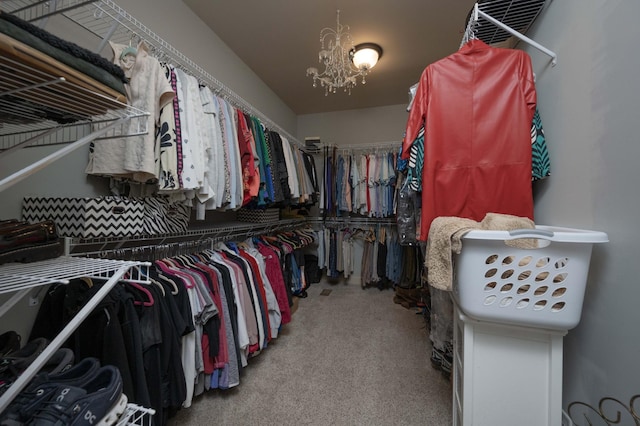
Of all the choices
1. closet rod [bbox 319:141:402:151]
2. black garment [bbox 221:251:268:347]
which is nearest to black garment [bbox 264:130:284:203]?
black garment [bbox 221:251:268:347]

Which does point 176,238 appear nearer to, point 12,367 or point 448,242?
point 12,367

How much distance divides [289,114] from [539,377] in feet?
12.1

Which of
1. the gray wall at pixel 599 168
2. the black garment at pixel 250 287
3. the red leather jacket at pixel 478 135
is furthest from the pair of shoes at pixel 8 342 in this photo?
the gray wall at pixel 599 168

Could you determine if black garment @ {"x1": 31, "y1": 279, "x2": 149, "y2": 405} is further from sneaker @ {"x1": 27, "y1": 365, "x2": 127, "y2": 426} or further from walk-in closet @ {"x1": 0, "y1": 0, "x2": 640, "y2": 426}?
sneaker @ {"x1": 27, "y1": 365, "x2": 127, "y2": 426}

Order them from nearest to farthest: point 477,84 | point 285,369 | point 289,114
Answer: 1. point 477,84
2. point 285,369
3. point 289,114

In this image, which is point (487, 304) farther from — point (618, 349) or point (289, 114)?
point (289, 114)

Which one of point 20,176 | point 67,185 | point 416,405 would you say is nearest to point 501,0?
point 20,176

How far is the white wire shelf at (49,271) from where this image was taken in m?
0.57

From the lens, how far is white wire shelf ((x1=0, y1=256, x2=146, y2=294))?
1.88ft

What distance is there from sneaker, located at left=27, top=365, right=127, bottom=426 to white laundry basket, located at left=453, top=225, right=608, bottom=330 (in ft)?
3.38

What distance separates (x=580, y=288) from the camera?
0.72m

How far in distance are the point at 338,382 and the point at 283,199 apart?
143 cm

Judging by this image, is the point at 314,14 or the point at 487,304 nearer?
the point at 487,304

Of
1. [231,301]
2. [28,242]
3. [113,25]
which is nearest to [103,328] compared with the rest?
[28,242]
